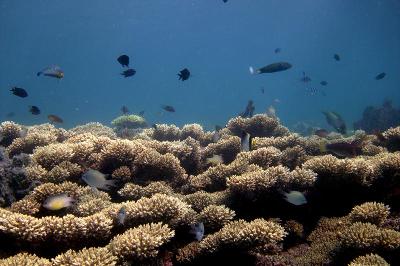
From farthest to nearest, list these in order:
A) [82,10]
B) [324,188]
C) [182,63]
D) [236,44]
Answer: [182,63] < [236,44] < [82,10] < [324,188]

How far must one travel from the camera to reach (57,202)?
425cm

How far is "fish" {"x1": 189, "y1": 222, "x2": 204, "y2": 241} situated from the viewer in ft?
13.4

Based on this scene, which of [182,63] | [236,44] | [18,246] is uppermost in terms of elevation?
[182,63]

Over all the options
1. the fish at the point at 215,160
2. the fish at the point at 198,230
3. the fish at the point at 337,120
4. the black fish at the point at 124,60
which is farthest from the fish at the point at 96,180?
the fish at the point at 337,120

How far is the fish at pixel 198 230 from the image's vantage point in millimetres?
4089

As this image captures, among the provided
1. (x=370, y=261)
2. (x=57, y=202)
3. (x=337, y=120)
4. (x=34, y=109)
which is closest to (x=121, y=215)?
(x=57, y=202)

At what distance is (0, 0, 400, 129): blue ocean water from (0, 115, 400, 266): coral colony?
35346 mm

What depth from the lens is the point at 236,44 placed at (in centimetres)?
14262

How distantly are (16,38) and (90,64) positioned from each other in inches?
1865

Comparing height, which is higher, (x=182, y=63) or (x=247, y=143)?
(x=182, y=63)

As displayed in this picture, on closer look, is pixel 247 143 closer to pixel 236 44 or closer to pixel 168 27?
pixel 168 27

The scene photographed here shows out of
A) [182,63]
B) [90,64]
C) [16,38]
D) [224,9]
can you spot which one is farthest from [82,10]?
[182,63]

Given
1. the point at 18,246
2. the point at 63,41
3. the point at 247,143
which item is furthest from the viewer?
the point at 63,41

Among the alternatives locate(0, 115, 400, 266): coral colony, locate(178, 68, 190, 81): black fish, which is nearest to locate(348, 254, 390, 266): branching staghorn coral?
locate(0, 115, 400, 266): coral colony
